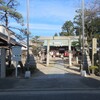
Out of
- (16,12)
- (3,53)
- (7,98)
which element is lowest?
(7,98)

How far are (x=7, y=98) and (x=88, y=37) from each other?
40.9 metres

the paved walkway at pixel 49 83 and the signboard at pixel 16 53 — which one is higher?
the signboard at pixel 16 53

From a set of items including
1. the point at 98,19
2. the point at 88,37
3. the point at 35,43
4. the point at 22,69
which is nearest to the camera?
the point at 22,69

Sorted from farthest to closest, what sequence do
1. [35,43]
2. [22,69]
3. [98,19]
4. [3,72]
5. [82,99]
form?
[35,43] → [98,19] → [22,69] → [3,72] → [82,99]

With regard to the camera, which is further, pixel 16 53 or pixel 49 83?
pixel 16 53

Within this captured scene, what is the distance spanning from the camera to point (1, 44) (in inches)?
1239

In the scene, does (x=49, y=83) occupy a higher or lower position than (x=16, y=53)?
lower

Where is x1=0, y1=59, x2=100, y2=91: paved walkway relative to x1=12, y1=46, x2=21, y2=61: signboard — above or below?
below

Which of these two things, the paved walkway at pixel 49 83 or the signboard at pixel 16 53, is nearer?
the paved walkway at pixel 49 83

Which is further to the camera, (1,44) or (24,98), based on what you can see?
(1,44)

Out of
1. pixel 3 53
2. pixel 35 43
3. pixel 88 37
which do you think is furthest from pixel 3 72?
pixel 35 43

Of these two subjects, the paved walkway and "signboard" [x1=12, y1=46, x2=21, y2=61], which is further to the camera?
"signboard" [x1=12, y1=46, x2=21, y2=61]

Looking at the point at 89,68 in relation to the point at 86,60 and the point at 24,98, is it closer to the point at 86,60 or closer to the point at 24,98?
the point at 86,60

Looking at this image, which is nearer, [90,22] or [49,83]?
[49,83]
